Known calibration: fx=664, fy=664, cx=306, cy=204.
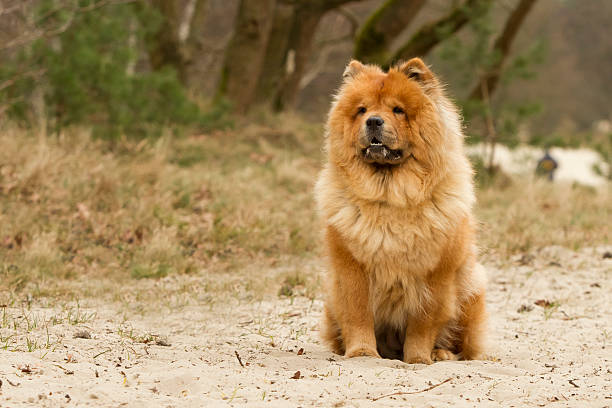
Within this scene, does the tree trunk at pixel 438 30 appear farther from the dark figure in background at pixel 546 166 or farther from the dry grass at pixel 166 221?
the dry grass at pixel 166 221

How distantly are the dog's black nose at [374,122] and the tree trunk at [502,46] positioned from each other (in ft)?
26.6

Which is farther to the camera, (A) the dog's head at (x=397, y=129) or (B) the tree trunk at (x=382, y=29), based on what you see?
(B) the tree trunk at (x=382, y=29)

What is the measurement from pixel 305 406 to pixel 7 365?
60.6 inches

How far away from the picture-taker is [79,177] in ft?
26.9

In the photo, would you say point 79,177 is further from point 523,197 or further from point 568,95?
point 568,95

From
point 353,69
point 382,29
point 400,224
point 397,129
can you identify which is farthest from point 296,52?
point 400,224

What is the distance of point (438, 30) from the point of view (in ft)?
39.4

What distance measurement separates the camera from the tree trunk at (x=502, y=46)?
467 inches

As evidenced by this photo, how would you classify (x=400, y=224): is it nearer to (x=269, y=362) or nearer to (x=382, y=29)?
(x=269, y=362)

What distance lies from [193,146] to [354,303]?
7628 millimetres

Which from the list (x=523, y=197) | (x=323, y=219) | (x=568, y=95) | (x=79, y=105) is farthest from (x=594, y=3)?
(x=323, y=219)

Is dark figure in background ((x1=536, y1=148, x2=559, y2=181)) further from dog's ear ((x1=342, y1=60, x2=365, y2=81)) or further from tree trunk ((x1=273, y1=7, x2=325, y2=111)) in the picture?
dog's ear ((x1=342, y1=60, x2=365, y2=81))

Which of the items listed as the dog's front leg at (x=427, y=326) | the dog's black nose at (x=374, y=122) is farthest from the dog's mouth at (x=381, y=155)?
the dog's front leg at (x=427, y=326)

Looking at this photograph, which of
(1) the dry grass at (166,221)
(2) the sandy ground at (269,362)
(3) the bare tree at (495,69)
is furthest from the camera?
(3) the bare tree at (495,69)
